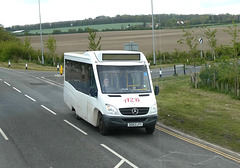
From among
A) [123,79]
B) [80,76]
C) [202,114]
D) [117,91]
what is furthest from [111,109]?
[202,114]

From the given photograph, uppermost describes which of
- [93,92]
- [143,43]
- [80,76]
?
[80,76]

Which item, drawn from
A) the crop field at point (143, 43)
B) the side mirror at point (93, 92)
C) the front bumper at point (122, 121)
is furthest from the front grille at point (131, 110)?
the crop field at point (143, 43)

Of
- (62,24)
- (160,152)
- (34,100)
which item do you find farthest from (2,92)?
(62,24)

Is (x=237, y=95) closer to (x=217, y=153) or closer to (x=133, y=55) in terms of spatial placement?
(x=133, y=55)

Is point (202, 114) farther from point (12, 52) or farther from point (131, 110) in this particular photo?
point (12, 52)

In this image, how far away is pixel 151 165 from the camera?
1082 cm

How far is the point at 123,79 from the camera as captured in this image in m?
14.8

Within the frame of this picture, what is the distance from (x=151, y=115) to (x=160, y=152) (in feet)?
7.26

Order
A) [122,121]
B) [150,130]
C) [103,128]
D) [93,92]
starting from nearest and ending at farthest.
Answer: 1. [122,121]
2. [103,128]
3. [93,92]
4. [150,130]

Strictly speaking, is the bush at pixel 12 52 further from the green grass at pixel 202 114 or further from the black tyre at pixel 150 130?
the black tyre at pixel 150 130

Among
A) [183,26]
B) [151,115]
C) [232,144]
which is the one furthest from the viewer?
[183,26]

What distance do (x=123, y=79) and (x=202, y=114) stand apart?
17.9 ft

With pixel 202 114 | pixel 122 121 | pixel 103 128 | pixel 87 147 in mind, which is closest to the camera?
pixel 87 147

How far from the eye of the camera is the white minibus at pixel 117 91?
13984 mm
